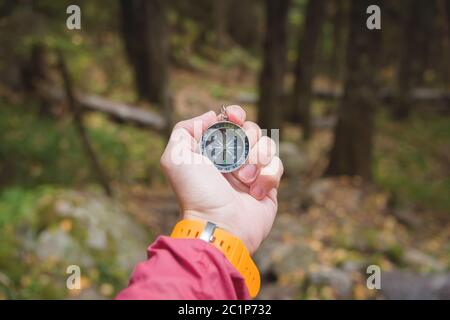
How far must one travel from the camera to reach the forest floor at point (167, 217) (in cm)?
533

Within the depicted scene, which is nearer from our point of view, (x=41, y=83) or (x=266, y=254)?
(x=266, y=254)

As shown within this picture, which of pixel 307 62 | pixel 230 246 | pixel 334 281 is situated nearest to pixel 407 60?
pixel 307 62

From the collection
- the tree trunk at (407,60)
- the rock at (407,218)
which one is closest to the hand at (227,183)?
the rock at (407,218)

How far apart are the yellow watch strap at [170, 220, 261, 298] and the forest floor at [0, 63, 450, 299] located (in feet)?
7.92

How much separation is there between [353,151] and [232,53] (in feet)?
54.8

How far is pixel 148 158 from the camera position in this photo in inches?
458

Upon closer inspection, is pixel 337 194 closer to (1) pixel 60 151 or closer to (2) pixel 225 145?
(1) pixel 60 151

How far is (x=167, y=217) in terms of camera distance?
8.68 m

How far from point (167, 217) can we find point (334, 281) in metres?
4.10

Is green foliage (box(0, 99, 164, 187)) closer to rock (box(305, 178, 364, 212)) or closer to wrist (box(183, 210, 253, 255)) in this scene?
rock (box(305, 178, 364, 212))

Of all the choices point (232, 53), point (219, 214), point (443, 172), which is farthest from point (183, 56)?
point (219, 214)

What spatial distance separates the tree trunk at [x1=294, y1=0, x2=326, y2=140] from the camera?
15.1m

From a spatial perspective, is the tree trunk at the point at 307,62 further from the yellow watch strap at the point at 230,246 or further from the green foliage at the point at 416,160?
the yellow watch strap at the point at 230,246
